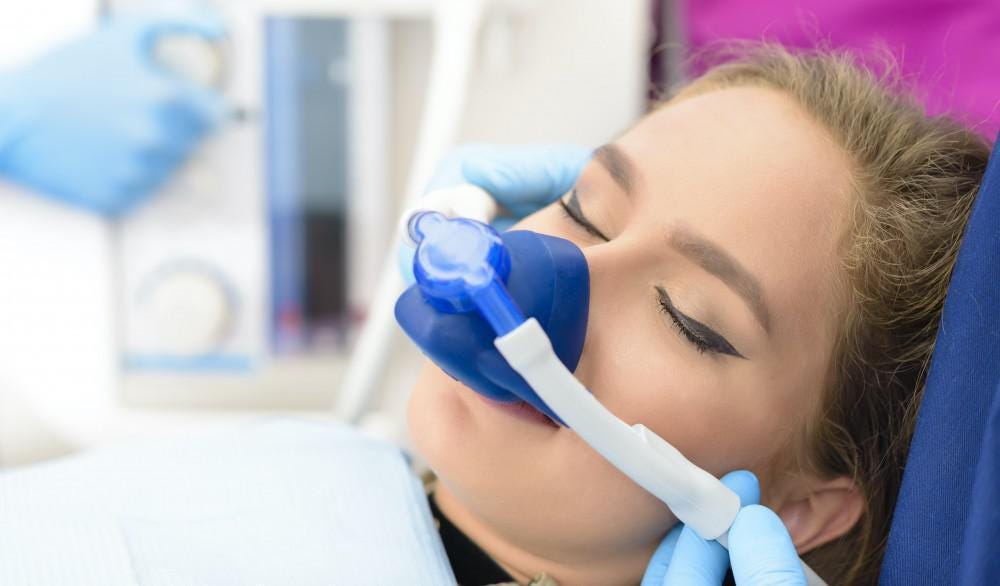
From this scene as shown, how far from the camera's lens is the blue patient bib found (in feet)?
2.89

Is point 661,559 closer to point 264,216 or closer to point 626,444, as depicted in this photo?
Answer: point 626,444

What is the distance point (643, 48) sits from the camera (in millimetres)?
1357

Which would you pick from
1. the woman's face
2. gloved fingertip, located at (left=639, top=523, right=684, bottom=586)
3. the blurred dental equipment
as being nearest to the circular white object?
the blurred dental equipment

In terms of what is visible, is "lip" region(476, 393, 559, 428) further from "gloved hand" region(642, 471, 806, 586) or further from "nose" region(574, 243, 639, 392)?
"gloved hand" region(642, 471, 806, 586)

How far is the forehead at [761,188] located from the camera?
859 mm

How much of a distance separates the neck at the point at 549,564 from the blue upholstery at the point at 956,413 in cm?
24

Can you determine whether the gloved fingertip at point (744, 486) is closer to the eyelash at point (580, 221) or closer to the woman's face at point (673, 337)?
the woman's face at point (673, 337)

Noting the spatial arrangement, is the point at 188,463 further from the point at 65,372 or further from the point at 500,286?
the point at 500,286

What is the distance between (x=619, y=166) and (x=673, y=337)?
18cm

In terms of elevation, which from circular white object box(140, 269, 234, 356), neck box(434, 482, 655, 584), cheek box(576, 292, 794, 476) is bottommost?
circular white object box(140, 269, 234, 356)

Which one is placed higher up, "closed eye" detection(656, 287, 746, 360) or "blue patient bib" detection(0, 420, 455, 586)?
"closed eye" detection(656, 287, 746, 360)

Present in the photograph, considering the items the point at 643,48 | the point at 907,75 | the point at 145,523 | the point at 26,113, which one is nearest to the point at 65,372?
the point at 26,113

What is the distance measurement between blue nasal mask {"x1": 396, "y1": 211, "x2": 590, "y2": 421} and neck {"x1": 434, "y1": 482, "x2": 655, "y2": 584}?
223 mm

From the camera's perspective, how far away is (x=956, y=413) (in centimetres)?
79
